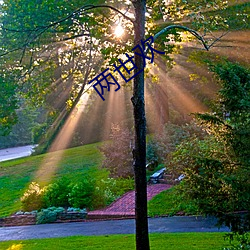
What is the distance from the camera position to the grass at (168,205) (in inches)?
373

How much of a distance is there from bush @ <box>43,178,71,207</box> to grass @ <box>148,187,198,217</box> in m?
2.84

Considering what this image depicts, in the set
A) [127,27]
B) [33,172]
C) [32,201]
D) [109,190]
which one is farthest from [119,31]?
[33,172]

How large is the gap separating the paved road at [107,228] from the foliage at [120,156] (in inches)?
193

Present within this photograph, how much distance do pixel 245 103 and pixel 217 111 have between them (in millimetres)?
463

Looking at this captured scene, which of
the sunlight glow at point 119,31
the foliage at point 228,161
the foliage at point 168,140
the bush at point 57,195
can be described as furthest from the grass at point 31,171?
the foliage at point 228,161

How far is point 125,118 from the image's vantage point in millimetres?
26953

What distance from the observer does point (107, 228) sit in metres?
8.97

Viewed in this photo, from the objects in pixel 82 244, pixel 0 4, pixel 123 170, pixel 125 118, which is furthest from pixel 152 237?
pixel 125 118

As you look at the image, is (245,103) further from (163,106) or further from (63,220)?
(163,106)

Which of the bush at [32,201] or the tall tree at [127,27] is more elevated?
the tall tree at [127,27]

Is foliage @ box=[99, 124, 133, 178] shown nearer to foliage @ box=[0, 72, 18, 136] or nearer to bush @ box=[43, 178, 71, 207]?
bush @ box=[43, 178, 71, 207]

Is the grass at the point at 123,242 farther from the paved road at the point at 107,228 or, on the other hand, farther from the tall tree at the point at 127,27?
the tall tree at the point at 127,27

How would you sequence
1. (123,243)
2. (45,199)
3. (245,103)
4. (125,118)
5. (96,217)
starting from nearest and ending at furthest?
(245,103)
(123,243)
(96,217)
(45,199)
(125,118)

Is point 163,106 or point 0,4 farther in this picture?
point 163,106
